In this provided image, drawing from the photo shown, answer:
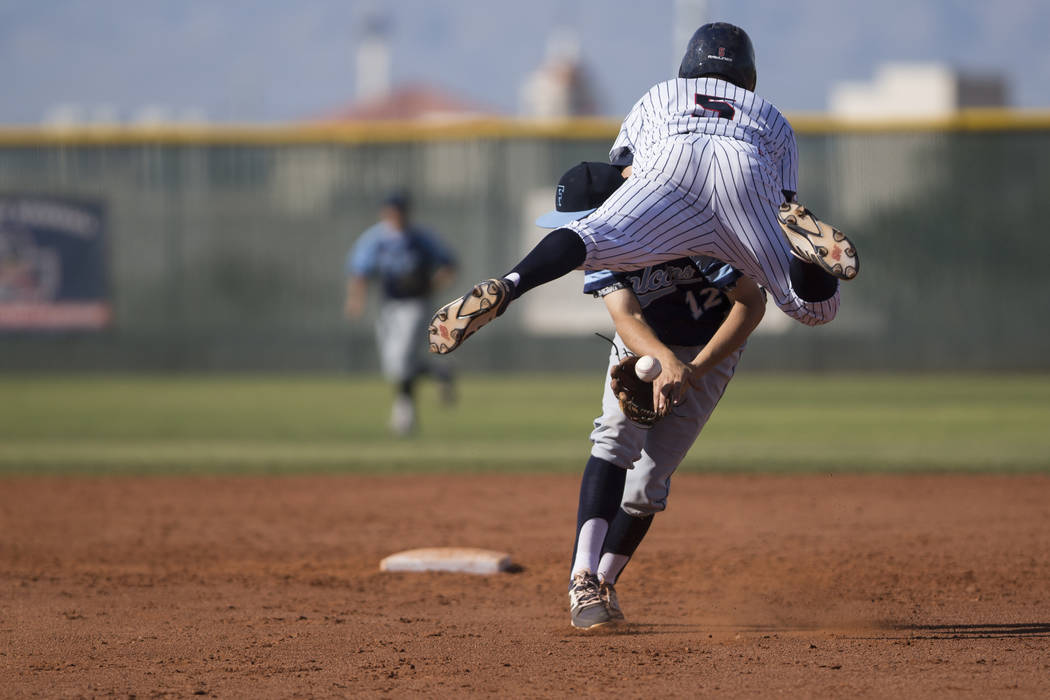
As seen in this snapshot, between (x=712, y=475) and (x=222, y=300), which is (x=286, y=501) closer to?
(x=712, y=475)

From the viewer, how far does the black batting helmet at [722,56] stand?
371cm

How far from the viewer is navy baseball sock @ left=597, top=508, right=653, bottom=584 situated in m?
3.96

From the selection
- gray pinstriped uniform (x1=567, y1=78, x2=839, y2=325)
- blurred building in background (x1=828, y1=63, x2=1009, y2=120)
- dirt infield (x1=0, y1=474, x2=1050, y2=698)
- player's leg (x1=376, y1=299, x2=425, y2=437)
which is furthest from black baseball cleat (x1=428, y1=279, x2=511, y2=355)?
blurred building in background (x1=828, y1=63, x2=1009, y2=120)

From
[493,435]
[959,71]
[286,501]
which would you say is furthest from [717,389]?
[959,71]

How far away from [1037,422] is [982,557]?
6041mm

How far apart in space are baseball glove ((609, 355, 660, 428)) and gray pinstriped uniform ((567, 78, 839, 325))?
0.26 m

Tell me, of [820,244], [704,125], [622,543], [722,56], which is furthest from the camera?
Answer: [622,543]

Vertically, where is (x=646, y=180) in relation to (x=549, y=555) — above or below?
above

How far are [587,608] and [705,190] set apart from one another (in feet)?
3.94

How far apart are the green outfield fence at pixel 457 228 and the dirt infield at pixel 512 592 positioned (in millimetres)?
9272

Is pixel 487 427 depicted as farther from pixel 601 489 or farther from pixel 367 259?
pixel 601 489

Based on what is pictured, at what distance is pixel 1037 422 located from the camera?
35.0 feet

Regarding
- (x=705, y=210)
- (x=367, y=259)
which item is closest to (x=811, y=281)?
(x=705, y=210)

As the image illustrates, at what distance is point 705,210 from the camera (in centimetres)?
350
